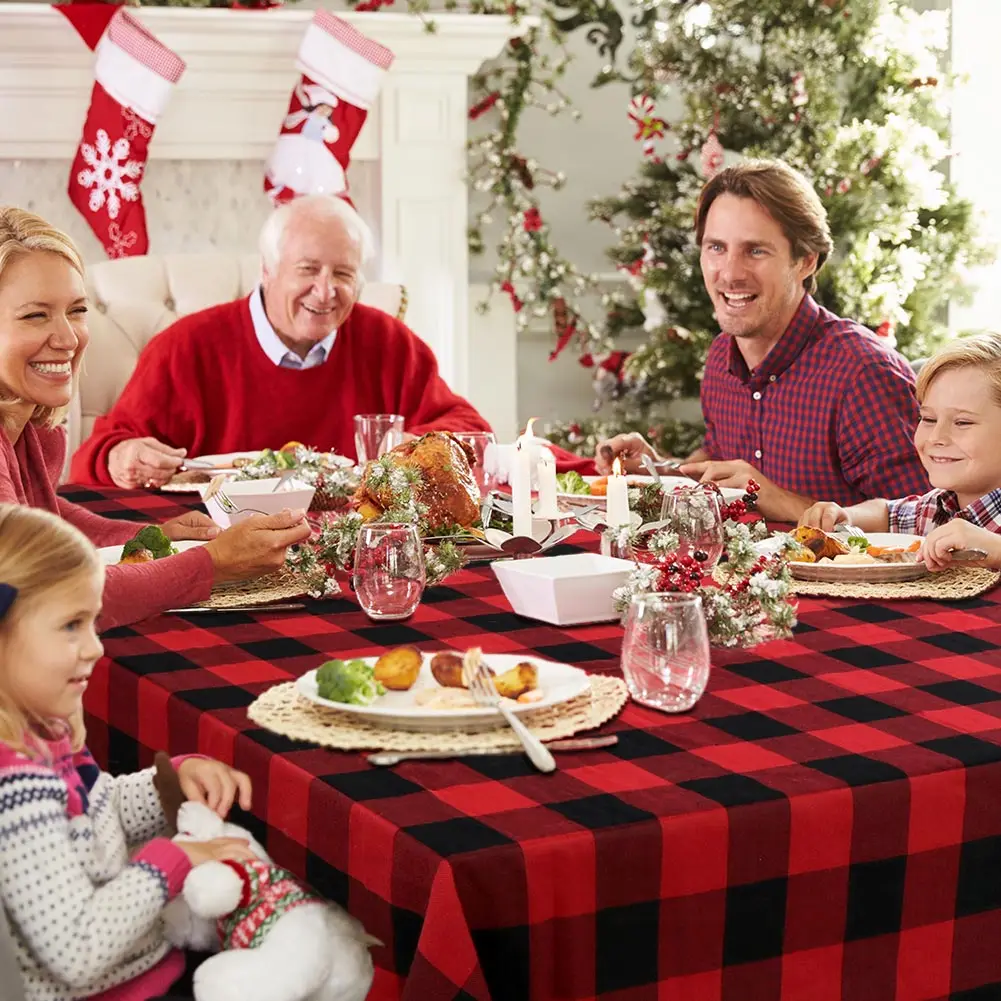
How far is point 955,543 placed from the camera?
2094 mm

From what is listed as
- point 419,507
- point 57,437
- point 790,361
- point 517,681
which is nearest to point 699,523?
point 419,507

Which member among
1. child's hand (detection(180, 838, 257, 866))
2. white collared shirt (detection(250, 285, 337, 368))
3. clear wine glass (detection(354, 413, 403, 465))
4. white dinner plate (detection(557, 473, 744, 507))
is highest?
white collared shirt (detection(250, 285, 337, 368))

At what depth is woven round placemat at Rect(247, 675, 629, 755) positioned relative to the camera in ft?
4.73

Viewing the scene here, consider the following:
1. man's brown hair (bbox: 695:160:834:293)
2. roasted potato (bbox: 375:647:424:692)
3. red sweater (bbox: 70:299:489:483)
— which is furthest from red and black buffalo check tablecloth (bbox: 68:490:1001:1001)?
red sweater (bbox: 70:299:489:483)

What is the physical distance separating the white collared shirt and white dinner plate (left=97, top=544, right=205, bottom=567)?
1302 millimetres

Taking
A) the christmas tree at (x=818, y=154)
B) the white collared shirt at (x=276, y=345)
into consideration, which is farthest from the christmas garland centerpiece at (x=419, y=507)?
the christmas tree at (x=818, y=154)

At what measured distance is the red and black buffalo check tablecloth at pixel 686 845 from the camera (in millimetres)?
1254

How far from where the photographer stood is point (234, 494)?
243cm

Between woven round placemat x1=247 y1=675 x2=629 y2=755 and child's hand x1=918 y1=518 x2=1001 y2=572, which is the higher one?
child's hand x1=918 y1=518 x2=1001 y2=572

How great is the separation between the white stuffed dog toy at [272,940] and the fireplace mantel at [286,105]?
3818mm

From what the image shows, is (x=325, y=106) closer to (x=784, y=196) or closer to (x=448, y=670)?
(x=784, y=196)

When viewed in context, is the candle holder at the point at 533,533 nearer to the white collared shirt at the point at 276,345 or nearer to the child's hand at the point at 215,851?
the child's hand at the point at 215,851

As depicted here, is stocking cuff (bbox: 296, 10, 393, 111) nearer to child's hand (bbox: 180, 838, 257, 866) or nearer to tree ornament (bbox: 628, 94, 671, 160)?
tree ornament (bbox: 628, 94, 671, 160)

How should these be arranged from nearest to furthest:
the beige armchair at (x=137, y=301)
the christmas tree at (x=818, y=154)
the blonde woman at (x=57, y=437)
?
1. the blonde woman at (x=57, y=437)
2. the beige armchair at (x=137, y=301)
3. the christmas tree at (x=818, y=154)
